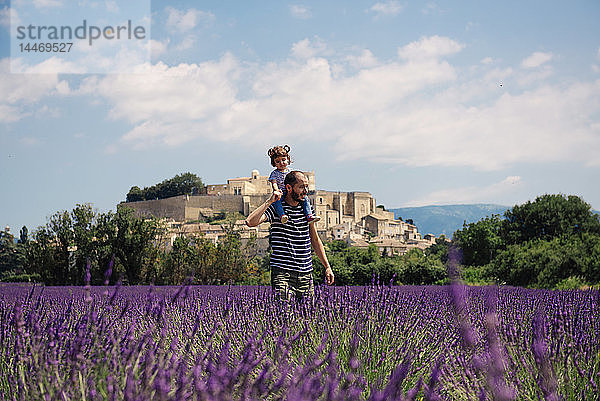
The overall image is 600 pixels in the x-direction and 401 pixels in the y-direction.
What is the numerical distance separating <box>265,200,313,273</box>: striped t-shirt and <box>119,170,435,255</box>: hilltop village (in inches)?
2808

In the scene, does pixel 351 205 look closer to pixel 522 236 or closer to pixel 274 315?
pixel 522 236

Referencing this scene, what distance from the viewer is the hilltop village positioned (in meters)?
82.9

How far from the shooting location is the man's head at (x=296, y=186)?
4078mm

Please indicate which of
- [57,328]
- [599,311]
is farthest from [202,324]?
[599,311]

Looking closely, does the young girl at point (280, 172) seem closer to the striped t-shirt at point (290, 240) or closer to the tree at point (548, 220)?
the striped t-shirt at point (290, 240)

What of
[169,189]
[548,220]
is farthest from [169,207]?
[548,220]

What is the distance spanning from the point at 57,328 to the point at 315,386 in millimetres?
1280

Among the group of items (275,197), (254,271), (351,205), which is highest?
(351,205)

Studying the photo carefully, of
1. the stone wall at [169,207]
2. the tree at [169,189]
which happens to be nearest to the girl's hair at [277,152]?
the stone wall at [169,207]

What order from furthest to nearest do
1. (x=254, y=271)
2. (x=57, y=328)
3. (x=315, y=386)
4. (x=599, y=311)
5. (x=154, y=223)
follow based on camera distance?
(x=254, y=271)
(x=154, y=223)
(x=599, y=311)
(x=57, y=328)
(x=315, y=386)

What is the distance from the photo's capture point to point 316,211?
→ 295 feet

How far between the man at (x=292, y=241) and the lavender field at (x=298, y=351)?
652 mm

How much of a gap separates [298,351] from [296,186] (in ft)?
4.95

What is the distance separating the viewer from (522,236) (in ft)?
135
